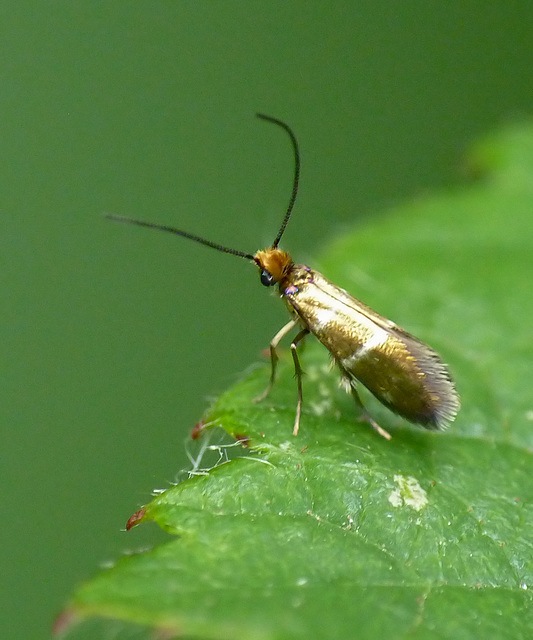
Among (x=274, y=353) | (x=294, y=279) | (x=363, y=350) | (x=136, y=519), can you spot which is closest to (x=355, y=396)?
(x=363, y=350)

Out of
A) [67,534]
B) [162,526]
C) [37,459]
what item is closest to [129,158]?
[37,459]

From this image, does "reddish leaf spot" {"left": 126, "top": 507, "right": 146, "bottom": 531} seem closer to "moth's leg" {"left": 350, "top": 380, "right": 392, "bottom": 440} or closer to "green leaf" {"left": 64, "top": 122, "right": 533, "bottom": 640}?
"green leaf" {"left": 64, "top": 122, "right": 533, "bottom": 640}

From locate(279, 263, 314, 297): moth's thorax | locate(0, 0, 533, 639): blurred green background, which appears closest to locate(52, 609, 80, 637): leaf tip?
locate(279, 263, 314, 297): moth's thorax

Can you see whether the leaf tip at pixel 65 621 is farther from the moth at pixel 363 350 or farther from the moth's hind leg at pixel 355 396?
the moth's hind leg at pixel 355 396

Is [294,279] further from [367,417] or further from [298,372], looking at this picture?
[367,417]

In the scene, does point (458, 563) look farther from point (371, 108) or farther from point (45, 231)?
point (371, 108)
